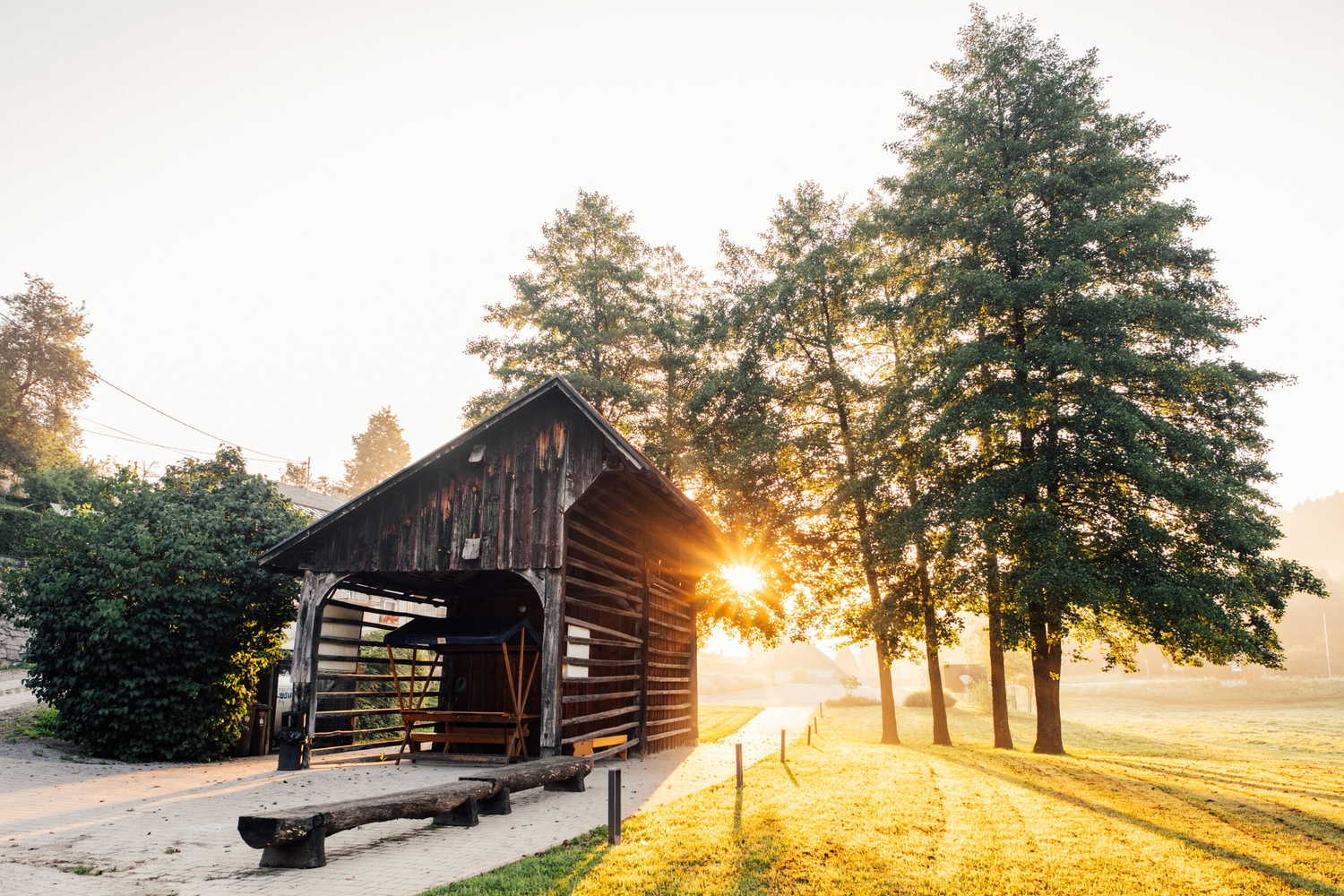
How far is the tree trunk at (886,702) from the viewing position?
927 inches

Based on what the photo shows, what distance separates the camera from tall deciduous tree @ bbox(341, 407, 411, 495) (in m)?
68.7

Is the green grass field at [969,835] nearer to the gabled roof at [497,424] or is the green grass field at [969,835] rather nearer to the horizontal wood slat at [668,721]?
the horizontal wood slat at [668,721]

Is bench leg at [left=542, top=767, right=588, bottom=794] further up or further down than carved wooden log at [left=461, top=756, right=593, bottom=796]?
further down

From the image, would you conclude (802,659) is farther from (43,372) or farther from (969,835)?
(969,835)

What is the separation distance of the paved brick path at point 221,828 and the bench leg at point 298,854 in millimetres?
108

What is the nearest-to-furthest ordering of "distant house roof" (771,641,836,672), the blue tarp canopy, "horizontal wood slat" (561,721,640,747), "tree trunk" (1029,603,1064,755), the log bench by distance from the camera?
the log bench
"horizontal wood slat" (561,721,640,747)
the blue tarp canopy
"tree trunk" (1029,603,1064,755)
"distant house roof" (771,641,836,672)

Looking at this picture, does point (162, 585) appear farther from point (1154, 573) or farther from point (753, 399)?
point (1154, 573)

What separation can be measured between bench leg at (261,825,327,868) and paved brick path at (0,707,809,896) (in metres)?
0.11

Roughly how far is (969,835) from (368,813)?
6409mm

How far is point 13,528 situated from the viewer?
29250mm

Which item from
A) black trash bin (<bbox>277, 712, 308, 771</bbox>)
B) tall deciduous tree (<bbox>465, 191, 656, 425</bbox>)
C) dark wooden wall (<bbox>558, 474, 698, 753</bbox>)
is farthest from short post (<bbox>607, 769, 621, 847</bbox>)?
tall deciduous tree (<bbox>465, 191, 656, 425</bbox>)

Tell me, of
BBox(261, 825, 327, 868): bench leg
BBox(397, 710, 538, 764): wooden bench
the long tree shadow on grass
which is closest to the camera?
BBox(261, 825, 327, 868): bench leg

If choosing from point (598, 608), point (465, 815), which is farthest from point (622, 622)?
point (465, 815)

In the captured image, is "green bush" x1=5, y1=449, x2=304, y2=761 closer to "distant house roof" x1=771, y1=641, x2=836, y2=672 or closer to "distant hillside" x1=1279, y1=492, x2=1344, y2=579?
"distant house roof" x1=771, y1=641, x2=836, y2=672
